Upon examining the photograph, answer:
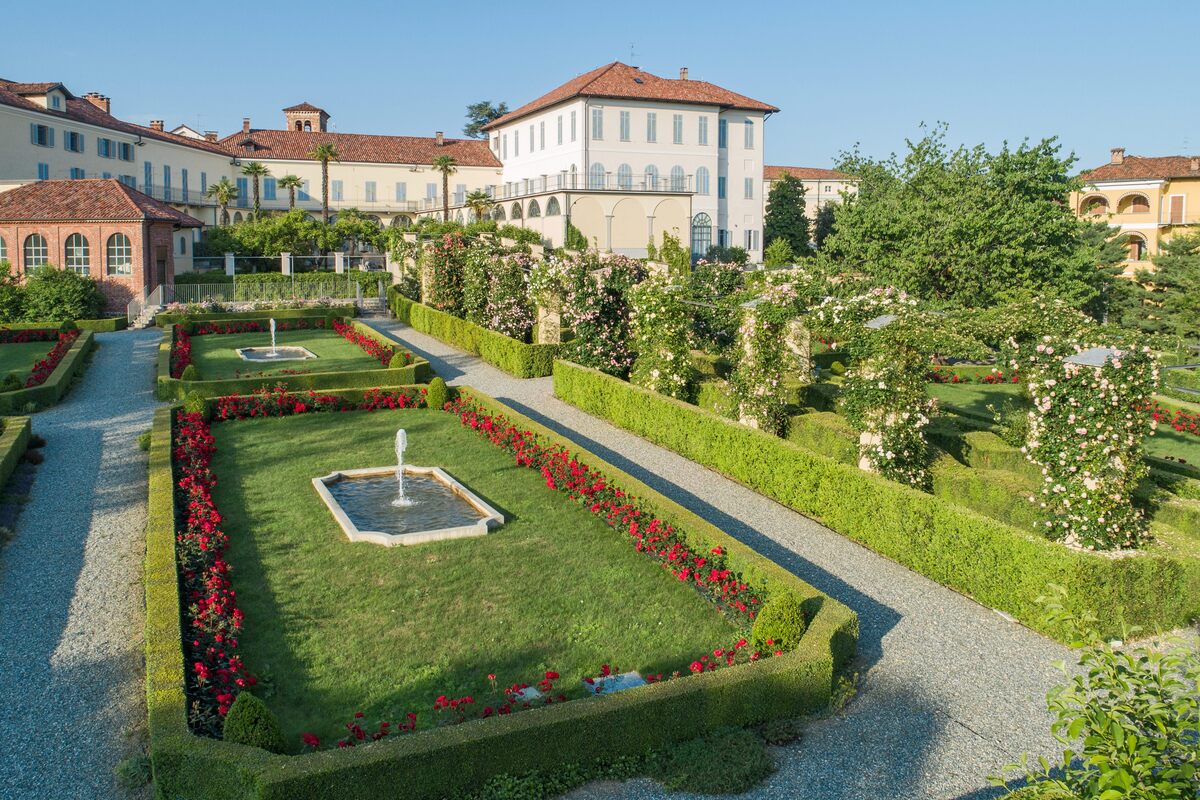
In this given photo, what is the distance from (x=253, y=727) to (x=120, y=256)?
3263 cm

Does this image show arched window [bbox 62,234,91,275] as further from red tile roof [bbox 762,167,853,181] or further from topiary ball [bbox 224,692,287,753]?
red tile roof [bbox 762,167,853,181]

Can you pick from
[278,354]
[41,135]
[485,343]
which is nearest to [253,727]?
[485,343]

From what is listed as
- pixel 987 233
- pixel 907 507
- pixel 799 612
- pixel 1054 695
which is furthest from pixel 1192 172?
pixel 1054 695

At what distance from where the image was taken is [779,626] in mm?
8102

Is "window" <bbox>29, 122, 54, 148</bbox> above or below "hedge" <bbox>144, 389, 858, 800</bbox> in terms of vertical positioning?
above

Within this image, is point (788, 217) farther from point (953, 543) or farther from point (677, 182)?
point (953, 543)

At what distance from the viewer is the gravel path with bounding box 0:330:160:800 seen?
687 centimetres

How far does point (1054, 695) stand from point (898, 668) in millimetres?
5341

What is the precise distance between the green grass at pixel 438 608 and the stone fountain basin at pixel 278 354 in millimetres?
12864

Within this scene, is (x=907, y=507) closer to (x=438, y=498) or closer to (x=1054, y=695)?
(x=438, y=498)

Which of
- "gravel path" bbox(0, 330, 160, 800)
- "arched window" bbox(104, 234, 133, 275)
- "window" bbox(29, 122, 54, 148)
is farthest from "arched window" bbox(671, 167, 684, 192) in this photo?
"gravel path" bbox(0, 330, 160, 800)

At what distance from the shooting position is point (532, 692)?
7.64 m

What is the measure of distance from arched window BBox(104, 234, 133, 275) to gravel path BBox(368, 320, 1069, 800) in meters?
28.5

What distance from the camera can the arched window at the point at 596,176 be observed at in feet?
162
